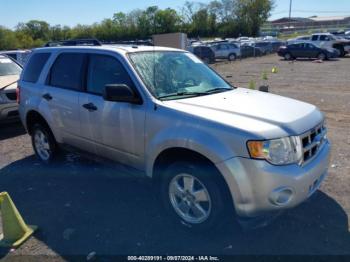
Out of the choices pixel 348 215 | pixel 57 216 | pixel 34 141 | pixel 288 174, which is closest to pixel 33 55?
pixel 34 141

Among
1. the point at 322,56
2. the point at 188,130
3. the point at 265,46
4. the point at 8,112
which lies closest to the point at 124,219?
the point at 188,130

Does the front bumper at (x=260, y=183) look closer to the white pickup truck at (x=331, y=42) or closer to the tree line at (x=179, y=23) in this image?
the white pickup truck at (x=331, y=42)

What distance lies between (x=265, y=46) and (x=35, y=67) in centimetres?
3676

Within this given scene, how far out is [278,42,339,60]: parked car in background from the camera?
2891 centimetres

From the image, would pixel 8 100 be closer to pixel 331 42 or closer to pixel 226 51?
pixel 226 51

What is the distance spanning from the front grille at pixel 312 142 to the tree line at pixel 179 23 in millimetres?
76751

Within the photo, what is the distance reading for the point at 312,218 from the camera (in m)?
3.94

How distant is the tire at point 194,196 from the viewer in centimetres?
334

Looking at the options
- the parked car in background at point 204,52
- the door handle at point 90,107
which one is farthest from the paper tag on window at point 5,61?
the parked car in background at point 204,52

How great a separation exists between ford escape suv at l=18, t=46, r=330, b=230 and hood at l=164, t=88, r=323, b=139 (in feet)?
0.03

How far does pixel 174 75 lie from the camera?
169 inches

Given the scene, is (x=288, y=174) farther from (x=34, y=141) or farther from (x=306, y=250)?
(x=34, y=141)

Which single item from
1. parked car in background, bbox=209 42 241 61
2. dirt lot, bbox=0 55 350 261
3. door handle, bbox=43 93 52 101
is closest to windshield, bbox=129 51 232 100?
dirt lot, bbox=0 55 350 261

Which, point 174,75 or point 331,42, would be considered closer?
point 174,75
